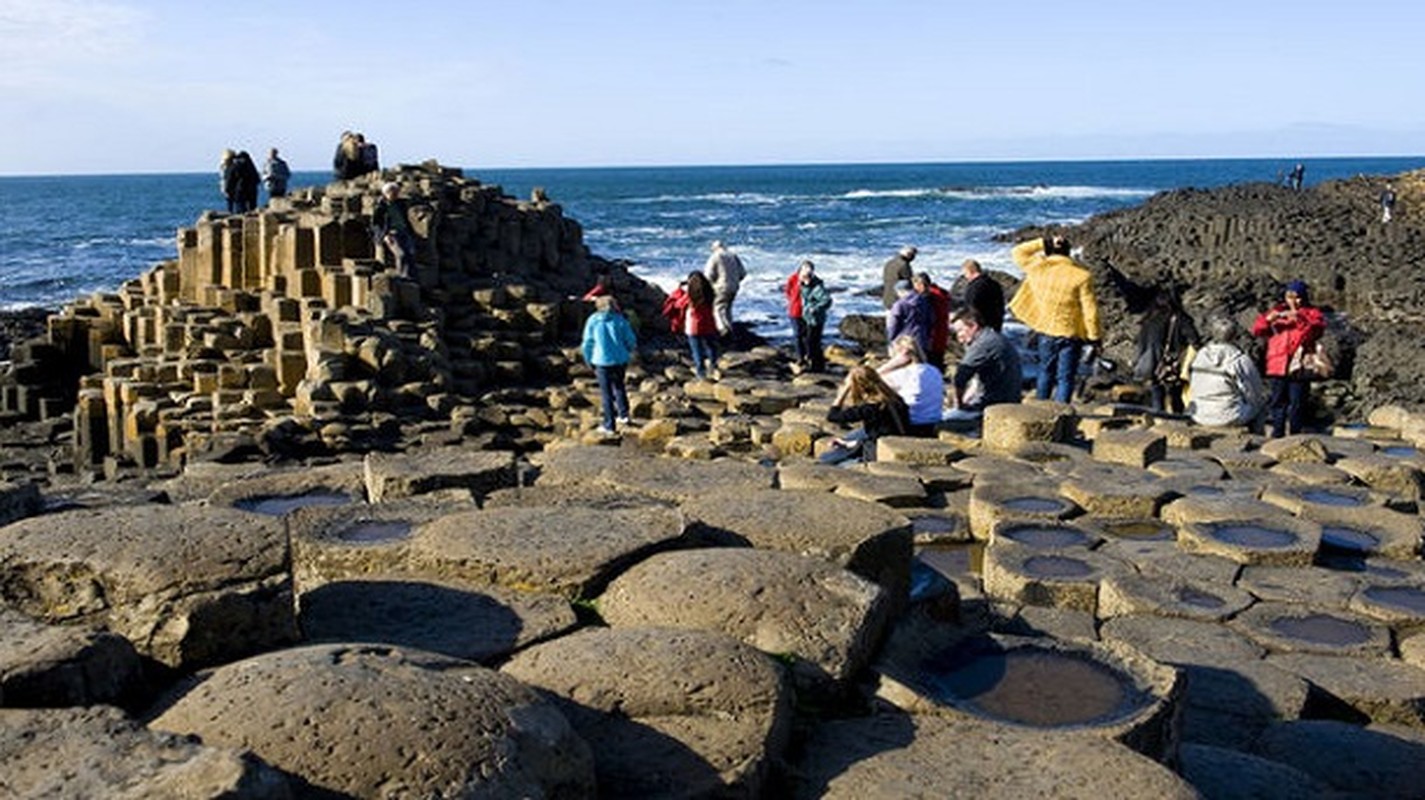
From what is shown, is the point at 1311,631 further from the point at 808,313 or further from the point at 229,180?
the point at 229,180

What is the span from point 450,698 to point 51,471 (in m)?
15.1

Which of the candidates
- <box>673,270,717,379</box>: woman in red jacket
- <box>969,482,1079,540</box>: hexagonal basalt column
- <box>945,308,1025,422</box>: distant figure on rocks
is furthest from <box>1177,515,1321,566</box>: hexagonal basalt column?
<box>673,270,717,379</box>: woman in red jacket

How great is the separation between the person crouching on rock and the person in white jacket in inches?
107

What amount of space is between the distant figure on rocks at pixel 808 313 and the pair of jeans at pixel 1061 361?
457 centimetres

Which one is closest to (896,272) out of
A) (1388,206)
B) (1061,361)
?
(1061,361)

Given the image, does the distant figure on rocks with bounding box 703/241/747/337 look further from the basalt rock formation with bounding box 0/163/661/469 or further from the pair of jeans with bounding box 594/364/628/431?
the pair of jeans with bounding box 594/364/628/431

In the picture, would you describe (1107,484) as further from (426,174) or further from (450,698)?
(426,174)

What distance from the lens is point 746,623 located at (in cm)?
400

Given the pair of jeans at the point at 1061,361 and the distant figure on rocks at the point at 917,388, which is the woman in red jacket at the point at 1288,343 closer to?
the pair of jeans at the point at 1061,361

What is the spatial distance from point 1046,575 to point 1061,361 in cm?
571

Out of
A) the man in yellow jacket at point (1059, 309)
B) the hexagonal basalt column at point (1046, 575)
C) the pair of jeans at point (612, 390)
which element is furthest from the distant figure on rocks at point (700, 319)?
the hexagonal basalt column at point (1046, 575)

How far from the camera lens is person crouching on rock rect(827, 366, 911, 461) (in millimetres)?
9727

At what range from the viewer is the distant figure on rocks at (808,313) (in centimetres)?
1647

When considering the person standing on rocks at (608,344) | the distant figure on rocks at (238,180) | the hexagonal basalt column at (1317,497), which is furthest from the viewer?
the distant figure on rocks at (238,180)
